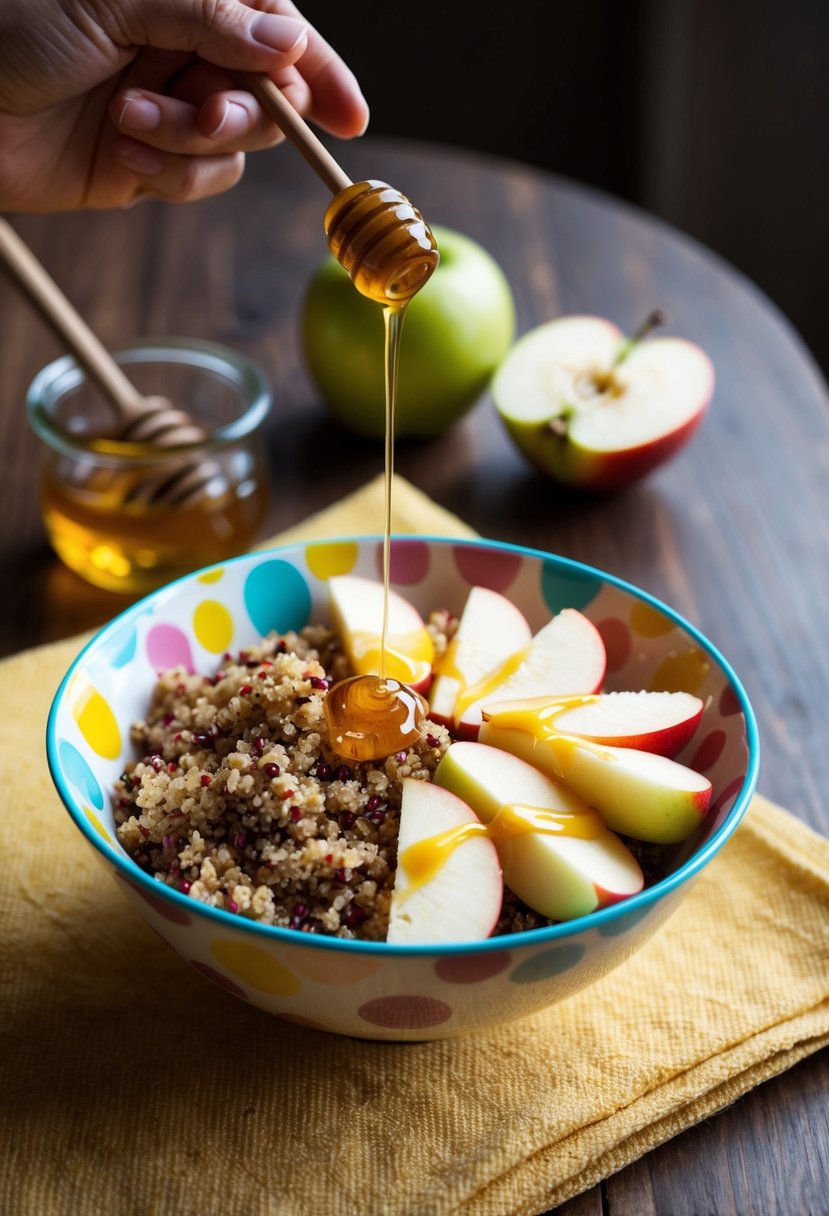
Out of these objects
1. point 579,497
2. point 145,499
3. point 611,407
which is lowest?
point 145,499

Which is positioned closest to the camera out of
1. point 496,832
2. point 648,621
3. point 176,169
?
point 496,832

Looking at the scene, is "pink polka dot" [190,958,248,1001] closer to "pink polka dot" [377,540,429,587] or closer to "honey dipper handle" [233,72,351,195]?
"pink polka dot" [377,540,429,587]

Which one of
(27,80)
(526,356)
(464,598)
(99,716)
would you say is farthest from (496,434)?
(99,716)

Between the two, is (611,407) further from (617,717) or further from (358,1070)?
(358,1070)

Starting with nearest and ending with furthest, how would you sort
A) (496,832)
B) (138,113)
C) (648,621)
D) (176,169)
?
(496,832) < (648,621) < (138,113) < (176,169)

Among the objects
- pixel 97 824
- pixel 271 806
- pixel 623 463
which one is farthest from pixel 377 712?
pixel 623 463

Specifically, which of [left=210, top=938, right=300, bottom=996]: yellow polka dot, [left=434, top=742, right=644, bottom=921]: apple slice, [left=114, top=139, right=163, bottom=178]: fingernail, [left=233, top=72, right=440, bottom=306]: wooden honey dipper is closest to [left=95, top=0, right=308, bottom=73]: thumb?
[left=114, top=139, right=163, bottom=178]: fingernail

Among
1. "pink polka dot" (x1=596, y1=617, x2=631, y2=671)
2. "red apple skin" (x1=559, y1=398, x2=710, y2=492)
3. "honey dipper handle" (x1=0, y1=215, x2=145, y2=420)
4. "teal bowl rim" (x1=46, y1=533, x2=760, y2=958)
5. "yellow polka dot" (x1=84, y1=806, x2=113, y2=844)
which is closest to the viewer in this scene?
"teal bowl rim" (x1=46, y1=533, x2=760, y2=958)
